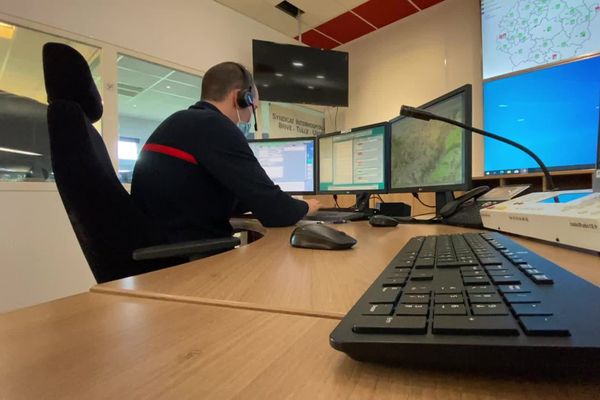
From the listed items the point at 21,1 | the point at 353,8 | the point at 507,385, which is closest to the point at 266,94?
the point at 353,8

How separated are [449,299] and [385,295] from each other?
0.05m

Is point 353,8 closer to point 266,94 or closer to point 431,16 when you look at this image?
point 431,16

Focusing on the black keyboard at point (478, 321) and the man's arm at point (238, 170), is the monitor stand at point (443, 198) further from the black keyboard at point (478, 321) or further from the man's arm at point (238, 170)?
the black keyboard at point (478, 321)

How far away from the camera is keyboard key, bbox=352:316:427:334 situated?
237 mm

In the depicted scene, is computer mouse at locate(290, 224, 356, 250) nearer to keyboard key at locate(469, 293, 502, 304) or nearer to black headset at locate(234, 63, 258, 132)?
keyboard key at locate(469, 293, 502, 304)

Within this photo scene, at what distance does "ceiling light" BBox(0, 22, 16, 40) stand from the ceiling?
172 cm

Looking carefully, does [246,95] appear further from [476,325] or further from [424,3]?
[424,3]

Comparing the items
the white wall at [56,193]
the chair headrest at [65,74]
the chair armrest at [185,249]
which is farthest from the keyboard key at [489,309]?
the white wall at [56,193]

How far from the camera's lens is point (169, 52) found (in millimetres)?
2971

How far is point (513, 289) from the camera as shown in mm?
313

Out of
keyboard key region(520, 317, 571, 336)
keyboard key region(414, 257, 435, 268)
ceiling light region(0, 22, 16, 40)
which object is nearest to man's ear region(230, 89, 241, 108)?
keyboard key region(414, 257, 435, 268)

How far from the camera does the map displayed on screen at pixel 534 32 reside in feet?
8.32

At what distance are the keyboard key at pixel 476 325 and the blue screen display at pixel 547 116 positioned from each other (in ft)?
9.34

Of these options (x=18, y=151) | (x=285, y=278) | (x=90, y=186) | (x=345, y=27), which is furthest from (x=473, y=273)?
(x=345, y=27)
